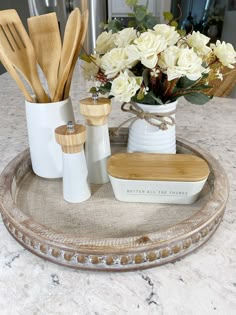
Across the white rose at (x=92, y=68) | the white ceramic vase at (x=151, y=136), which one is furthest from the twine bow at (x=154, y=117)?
the white rose at (x=92, y=68)

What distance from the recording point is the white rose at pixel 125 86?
53 cm

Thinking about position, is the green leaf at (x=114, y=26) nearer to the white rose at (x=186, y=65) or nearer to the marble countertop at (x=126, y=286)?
the white rose at (x=186, y=65)

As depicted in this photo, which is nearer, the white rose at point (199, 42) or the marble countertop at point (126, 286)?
the marble countertop at point (126, 286)

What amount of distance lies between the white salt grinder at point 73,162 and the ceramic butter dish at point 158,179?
0.05 meters

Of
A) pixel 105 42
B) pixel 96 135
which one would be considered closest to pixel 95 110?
pixel 96 135

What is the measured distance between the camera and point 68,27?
56cm

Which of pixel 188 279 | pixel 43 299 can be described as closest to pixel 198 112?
pixel 188 279

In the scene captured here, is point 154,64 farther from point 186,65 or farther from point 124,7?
point 124,7

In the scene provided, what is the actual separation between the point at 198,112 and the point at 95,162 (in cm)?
59

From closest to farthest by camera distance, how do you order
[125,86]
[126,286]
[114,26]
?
[126,286]
[125,86]
[114,26]

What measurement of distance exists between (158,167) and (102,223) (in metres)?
0.15

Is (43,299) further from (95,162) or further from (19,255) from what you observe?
(95,162)

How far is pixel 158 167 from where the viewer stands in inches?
22.3

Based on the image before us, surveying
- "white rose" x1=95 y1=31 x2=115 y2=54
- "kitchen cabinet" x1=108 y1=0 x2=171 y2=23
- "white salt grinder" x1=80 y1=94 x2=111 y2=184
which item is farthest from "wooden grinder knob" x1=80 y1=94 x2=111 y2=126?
"kitchen cabinet" x1=108 y1=0 x2=171 y2=23
